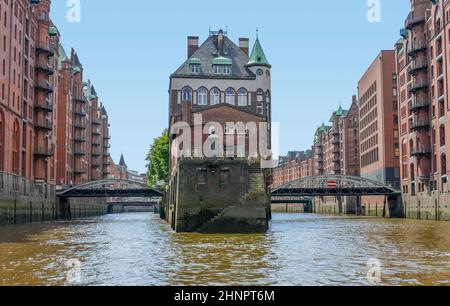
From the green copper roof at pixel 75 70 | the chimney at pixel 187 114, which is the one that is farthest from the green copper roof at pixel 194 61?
the green copper roof at pixel 75 70

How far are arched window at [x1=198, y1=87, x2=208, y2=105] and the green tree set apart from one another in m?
14.7

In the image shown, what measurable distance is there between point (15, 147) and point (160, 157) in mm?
36530

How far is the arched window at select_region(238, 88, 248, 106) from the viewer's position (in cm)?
8888

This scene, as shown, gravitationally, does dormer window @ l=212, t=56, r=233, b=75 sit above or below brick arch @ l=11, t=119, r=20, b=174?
above

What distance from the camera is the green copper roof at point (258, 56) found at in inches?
3543

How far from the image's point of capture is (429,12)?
7662 centimetres

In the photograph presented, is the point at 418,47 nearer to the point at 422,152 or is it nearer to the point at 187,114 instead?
the point at 422,152

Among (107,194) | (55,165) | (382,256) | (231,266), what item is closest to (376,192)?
(107,194)

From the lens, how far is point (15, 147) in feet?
218

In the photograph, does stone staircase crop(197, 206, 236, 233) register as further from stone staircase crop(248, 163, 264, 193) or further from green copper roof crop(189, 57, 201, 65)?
green copper roof crop(189, 57, 201, 65)

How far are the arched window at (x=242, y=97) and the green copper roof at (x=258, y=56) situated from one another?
15.0 feet

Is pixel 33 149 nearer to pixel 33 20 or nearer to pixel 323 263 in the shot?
pixel 33 20

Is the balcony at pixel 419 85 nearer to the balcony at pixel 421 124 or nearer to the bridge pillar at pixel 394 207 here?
the balcony at pixel 421 124

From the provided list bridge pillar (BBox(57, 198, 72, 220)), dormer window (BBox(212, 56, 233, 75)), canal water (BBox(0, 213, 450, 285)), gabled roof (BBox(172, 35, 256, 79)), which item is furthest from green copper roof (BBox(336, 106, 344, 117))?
canal water (BBox(0, 213, 450, 285))
